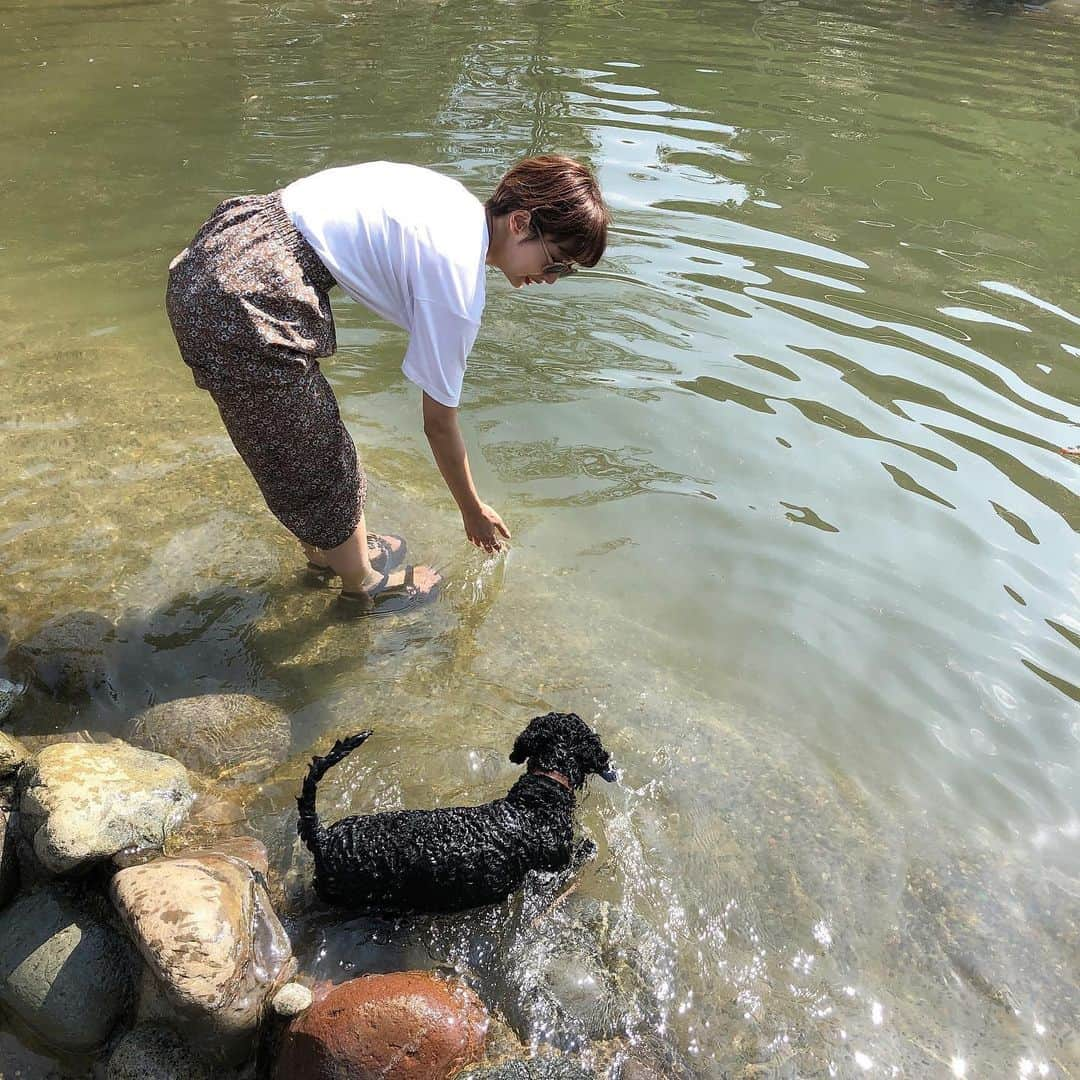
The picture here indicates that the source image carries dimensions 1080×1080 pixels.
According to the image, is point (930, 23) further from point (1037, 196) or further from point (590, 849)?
point (590, 849)

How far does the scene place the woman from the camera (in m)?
2.83

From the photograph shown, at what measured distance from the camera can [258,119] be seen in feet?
31.7

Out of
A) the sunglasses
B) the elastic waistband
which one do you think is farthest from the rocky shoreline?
the sunglasses

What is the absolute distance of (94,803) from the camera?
9.61ft

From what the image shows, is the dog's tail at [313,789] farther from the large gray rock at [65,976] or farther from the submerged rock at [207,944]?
the large gray rock at [65,976]

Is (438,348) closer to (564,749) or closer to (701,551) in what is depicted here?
(564,749)

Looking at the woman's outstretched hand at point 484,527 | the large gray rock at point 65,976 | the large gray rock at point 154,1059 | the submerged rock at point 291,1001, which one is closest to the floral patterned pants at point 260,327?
the woman's outstretched hand at point 484,527

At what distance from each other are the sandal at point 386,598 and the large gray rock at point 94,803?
1182 mm

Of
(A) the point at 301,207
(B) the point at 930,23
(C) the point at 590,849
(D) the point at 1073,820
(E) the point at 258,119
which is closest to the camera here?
(A) the point at 301,207

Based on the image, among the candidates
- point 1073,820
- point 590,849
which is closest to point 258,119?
point 590,849

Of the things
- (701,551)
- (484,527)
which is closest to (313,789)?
(484,527)

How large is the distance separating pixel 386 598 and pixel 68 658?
137cm

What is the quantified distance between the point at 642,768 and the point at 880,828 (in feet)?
2.99

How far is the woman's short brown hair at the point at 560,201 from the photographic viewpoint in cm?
284
